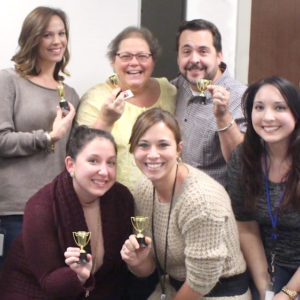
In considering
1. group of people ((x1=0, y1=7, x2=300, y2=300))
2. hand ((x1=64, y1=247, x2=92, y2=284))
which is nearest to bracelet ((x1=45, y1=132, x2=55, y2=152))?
group of people ((x1=0, y1=7, x2=300, y2=300))

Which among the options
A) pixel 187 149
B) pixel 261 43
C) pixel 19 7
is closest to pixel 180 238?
pixel 187 149

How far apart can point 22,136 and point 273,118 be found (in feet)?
3.48

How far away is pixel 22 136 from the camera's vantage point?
2.26m

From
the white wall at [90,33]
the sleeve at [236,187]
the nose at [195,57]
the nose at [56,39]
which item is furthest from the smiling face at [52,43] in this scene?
the sleeve at [236,187]

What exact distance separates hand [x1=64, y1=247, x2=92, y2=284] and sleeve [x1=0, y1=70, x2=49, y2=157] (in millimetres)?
585

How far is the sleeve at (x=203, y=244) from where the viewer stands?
1908mm

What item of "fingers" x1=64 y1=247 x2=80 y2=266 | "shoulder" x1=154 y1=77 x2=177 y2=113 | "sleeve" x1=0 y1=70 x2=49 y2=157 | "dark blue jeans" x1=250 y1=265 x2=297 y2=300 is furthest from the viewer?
"shoulder" x1=154 y1=77 x2=177 y2=113

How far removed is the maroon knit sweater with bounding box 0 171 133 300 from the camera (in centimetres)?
200

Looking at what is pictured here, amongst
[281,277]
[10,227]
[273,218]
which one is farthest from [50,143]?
[281,277]

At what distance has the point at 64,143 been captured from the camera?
2.44m

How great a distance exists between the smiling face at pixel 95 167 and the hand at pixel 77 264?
0.27m

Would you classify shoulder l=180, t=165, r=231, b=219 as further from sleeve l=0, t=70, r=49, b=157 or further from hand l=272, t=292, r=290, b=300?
sleeve l=0, t=70, r=49, b=157

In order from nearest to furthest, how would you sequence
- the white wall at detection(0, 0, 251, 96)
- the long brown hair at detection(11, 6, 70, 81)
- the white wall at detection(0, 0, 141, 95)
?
the long brown hair at detection(11, 6, 70, 81) → the white wall at detection(0, 0, 251, 96) → the white wall at detection(0, 0, 141, 95)

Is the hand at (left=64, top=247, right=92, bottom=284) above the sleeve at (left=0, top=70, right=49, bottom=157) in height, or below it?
below
